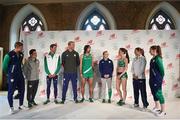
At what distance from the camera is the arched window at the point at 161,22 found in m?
8.77

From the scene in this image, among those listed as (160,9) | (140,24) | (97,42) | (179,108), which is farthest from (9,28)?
(179,108)

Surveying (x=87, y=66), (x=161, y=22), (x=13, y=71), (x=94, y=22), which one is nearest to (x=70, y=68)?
(x=87, y=66)

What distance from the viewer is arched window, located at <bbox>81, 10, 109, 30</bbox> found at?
8.91 m

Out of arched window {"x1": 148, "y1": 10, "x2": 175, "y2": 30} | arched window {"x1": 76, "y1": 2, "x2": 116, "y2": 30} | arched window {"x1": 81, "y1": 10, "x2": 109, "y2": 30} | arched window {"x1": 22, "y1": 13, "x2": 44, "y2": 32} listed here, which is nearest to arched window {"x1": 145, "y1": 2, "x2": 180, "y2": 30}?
arched window {"x1": 148, "y1": 10, "x2": 175, "y2": 30}

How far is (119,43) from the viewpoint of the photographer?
6.54 metres

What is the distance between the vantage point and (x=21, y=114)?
15.4 ft

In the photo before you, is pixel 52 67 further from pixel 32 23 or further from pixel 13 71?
pixel 32 23

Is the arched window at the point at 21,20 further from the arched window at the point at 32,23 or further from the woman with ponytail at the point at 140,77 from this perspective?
the woman with ponytail at the point at 140,77

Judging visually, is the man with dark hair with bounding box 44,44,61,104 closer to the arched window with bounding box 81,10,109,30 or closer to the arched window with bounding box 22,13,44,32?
the arched window with bounding box 81,10,109,30

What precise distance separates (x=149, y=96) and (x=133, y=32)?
1684 millimetres

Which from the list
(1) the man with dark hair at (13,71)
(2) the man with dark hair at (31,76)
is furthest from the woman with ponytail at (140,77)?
(1) the man with dark hair at (13,71)

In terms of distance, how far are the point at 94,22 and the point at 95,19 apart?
124 millimetres

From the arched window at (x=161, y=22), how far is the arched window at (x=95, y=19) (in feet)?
4.61

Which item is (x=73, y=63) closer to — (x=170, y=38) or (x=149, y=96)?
(x=149, y=96)
